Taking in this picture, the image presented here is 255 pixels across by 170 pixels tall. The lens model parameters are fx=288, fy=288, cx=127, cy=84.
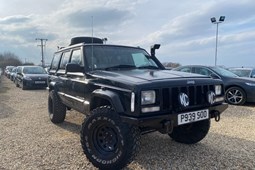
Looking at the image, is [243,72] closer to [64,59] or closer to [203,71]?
[203,71]

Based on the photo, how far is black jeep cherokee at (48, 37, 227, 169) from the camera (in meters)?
3.82

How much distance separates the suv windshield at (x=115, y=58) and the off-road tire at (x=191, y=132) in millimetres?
1331

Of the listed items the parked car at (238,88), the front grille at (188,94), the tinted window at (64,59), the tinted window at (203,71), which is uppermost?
the tinted window at (64,59)

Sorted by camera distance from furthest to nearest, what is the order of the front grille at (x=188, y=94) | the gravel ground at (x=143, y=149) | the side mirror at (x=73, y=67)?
the side mirror at (x=73, y=67) < the gravel ground at (x=143, y=149) < the front grille at (x=188, y=94)

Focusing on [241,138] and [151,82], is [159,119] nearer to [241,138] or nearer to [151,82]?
[151,82]

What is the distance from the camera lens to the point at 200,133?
17.3 feet

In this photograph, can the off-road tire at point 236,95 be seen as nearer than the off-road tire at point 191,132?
No

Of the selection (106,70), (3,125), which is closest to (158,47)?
(106,70)

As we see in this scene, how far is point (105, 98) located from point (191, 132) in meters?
2.06

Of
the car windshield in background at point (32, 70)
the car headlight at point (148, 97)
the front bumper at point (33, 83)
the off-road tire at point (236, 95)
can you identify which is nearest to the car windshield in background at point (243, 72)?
the off-road tire at point (236, 95)

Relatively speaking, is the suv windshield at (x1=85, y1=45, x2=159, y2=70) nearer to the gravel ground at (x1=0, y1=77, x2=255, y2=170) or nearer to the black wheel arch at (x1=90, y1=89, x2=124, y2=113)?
the black wheel arch at (x1=90, y1=89, x2=124, y2=113)

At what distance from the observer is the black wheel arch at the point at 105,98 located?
3.91 metres

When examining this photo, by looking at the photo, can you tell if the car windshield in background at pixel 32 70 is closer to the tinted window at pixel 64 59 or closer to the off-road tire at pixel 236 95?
the off-road tire at pixel 236 95

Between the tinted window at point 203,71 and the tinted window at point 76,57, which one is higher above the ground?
the tinted window at point 76,57
